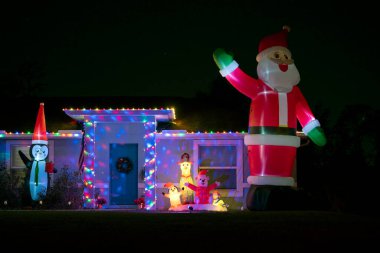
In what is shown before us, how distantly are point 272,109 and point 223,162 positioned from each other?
14.2ft

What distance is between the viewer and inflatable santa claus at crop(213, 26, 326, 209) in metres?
15.1

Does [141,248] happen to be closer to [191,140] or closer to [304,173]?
[191,140]

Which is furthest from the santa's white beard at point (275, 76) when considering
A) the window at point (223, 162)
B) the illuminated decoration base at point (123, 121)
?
the window at point (223, 162)

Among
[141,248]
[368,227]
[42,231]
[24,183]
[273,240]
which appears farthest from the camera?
[24,183]

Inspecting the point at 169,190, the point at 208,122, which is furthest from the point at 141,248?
the point at 208,122

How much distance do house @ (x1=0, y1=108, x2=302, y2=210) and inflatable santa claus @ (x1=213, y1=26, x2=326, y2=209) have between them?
9.78ft

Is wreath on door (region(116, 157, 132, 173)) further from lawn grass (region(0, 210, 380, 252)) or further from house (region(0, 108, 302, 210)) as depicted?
lawn grass (region(0, 210, 380, 252))

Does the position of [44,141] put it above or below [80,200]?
above

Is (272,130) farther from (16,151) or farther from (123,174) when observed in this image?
(16,151)

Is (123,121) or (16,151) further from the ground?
(123,121)

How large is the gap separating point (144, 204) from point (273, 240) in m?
10.2

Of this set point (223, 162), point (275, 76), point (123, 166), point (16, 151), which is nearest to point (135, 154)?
point (123, 166)

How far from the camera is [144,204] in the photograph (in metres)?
18.5

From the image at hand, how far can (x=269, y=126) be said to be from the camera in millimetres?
15070
